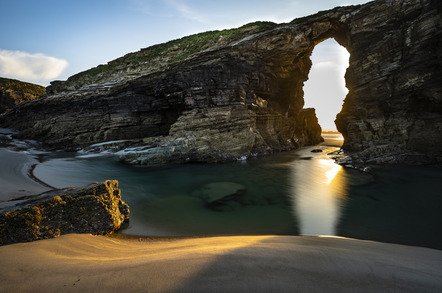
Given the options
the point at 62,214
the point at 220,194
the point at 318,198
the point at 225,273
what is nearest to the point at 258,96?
the point at 318,198

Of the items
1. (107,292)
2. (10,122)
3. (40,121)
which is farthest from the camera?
(10,122)

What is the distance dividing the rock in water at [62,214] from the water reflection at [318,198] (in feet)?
15.4

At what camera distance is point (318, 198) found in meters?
7.95

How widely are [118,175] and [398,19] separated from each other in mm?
23071

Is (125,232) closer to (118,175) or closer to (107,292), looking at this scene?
(107,292)

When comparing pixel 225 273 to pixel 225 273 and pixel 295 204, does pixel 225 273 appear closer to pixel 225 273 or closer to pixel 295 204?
pixel 225 273

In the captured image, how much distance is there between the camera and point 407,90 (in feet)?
47.1

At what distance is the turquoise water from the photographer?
5.05 m

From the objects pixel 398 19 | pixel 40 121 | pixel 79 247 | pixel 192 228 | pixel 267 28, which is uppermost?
pixel 267 28

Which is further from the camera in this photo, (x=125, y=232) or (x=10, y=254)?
(x=125, y=232)

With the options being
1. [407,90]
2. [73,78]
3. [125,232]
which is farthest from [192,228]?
[73,78]

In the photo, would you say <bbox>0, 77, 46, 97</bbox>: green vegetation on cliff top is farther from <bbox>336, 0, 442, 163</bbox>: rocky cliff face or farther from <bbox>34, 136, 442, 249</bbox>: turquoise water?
<bbox>336, 0, 442, 163</bbox>: rocky cliff face

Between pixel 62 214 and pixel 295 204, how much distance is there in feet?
22.0

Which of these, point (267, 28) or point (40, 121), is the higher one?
point (267, 28)
